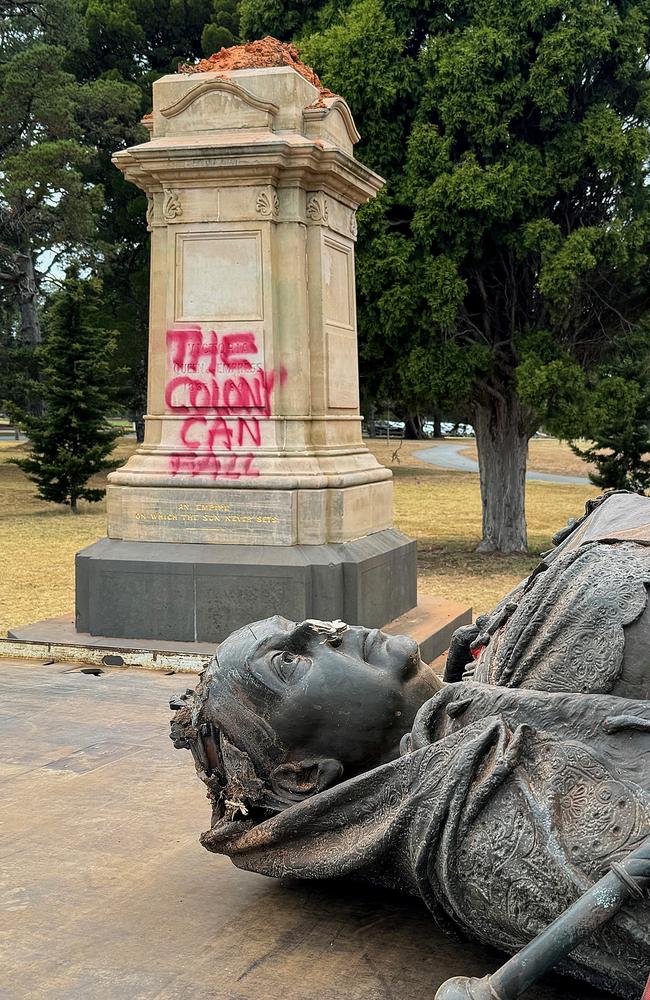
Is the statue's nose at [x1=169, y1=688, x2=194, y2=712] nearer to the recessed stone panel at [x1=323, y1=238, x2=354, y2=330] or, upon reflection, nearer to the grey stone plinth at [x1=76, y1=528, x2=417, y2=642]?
the grey stone plinth at [x1=76, y1=528, x2=417, y2=642]

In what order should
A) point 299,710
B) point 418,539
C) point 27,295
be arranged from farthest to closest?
point 27,295 → point 418,539 → point 299,710

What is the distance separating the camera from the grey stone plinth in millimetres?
7105

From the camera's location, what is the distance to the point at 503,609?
3.04 meters

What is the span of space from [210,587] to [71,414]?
13.2m

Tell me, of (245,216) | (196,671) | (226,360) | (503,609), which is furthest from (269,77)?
(503,609)

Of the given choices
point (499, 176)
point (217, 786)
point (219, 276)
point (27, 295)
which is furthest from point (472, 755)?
point (27, 295)

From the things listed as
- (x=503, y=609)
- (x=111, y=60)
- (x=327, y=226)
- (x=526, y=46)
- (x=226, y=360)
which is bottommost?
(x=503, y=609)

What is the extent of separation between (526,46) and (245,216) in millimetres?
7188

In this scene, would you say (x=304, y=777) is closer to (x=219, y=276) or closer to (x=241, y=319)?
(x=241, y=319)

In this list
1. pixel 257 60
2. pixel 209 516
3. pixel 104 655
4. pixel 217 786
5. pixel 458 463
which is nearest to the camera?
pixel 217 786

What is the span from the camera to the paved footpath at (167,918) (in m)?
2.54

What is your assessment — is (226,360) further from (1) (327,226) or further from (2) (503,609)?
(2) (503,609)

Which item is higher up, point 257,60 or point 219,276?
point 257,60

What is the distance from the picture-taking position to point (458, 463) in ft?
119
